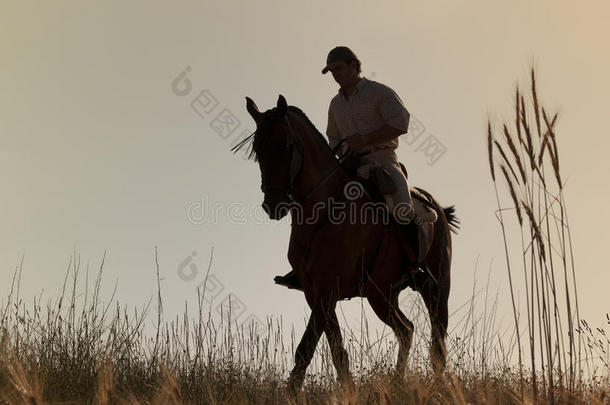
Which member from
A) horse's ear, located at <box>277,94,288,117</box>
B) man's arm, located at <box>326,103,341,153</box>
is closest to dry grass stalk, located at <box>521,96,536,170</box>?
horse's ear, located at <box>277,94,288,117</box>

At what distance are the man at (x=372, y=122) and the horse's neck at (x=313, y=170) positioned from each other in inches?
22.2

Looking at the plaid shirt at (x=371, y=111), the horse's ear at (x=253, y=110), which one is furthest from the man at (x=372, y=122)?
the horse's ear at (x=253, y=110)

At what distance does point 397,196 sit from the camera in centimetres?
745

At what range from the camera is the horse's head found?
6.31 meters

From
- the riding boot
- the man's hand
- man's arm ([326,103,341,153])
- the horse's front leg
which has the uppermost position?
man's arm ([326,103,341,153])

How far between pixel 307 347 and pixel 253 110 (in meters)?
2.34

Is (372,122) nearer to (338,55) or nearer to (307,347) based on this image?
(338,55)

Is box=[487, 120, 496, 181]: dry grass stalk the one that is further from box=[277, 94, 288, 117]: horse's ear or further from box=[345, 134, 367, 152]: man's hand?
box=[345, 134, 367, 152]: man's hand

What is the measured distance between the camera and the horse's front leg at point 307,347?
20.0 feet

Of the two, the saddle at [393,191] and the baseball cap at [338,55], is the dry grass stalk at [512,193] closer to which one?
the saddle at [393,191]

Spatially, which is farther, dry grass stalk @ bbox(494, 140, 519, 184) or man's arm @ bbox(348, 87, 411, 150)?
man's arm @ bbox(348, 87, 411, 150)

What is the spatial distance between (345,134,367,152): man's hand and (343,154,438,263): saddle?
6.7 inches

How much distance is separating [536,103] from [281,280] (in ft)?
13.5

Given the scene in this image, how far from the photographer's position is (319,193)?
6.90 metres
